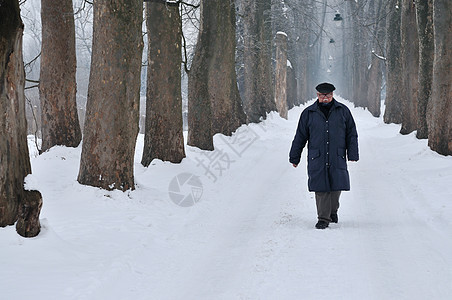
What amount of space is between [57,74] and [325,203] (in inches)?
253

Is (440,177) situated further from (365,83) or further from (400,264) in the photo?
(365,83)

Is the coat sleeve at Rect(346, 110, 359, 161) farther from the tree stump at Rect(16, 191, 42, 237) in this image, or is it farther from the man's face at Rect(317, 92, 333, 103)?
the tree stump at Rect(16, 191, 42, 237)

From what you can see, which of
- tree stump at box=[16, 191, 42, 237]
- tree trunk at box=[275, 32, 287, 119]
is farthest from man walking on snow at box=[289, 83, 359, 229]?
tree trunk at box=[275, 32, 287, 119]

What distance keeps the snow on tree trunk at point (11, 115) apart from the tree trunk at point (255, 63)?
49.7 ft

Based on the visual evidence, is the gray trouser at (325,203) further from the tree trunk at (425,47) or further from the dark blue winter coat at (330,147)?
the tree trunk at (425,47)

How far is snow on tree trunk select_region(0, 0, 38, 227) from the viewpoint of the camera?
4.57m

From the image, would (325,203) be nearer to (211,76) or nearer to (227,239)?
(227,239)

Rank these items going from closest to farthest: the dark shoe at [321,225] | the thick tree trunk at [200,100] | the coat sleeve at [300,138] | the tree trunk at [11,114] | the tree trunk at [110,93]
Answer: the tree trunk at [11,114]
the dark shoe at [321,225]
the coat sleeve at [300,138]
the tree trunk at [110,93]
the thick tree trunk at [200,100]

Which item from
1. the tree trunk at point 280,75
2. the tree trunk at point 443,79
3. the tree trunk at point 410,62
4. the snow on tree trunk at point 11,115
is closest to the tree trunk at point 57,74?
the snow on tree trunk at point 11,115

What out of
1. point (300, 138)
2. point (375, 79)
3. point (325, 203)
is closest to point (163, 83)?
point (300, 138)

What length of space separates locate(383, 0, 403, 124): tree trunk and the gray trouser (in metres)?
14.0

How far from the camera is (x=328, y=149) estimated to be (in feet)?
21.1

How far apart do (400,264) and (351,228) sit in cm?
138

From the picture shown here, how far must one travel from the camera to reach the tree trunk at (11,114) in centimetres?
457
